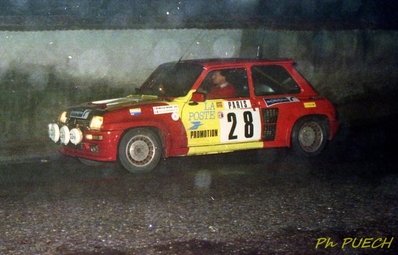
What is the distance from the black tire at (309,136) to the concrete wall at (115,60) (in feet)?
13.7

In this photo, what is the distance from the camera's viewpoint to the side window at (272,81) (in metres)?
8.67

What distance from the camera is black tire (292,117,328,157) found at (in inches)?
352

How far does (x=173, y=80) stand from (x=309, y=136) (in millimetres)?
2473

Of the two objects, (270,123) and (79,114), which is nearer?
(79,114)

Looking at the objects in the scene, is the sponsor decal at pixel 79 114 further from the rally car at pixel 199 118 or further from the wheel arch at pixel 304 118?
the wheel arch at pixel 304 118

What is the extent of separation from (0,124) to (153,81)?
3.63 m

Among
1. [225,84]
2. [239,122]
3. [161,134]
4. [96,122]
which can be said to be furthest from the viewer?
[225,84]

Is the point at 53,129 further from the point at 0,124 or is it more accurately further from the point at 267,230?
the point at 267,230

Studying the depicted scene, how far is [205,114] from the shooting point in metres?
8.11

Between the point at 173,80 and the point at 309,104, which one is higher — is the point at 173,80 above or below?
above

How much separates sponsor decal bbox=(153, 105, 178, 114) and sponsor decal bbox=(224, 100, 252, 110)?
2.66ft

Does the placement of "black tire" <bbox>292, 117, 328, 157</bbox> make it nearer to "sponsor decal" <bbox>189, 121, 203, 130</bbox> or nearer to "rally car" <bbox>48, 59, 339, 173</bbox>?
"rally car" <bbox>48, 59, 339, 173</bbox>

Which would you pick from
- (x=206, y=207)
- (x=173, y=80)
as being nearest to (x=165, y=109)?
(x=173, y=80)

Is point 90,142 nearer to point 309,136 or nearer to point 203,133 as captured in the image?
point 203,133
